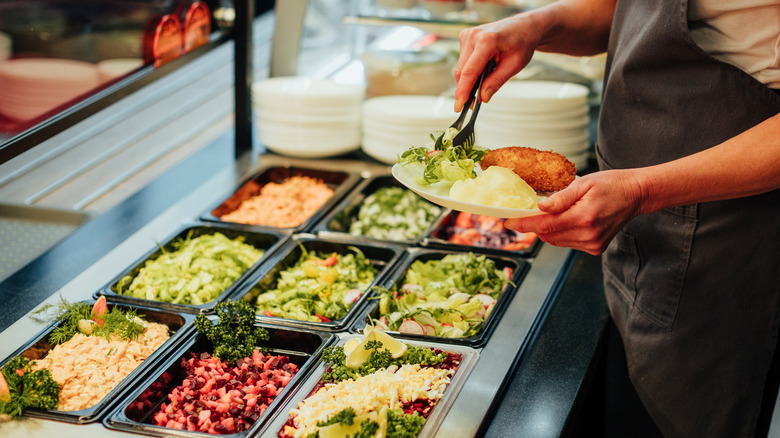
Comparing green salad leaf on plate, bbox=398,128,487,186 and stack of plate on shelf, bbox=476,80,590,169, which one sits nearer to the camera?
green salad leaf on plate, bbox=398,128,487,186

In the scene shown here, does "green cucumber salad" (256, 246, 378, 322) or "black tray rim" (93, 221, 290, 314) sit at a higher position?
"black tray rim" (93, 221, 290, 314)

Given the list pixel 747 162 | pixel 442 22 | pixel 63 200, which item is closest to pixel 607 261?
pixel 747 162

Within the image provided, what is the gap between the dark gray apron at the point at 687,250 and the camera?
163 centimetres

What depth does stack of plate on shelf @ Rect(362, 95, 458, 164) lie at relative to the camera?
8.85 feet

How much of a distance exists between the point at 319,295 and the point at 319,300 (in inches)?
0.6

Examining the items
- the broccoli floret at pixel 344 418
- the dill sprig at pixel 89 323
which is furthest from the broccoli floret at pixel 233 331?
the broccoli floret at pixel 344 418

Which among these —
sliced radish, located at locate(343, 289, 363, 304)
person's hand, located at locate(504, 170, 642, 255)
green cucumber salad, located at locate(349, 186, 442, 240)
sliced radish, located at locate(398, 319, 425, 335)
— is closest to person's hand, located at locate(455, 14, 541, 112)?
person's hand, located at locate(504, 170, 642, 255)

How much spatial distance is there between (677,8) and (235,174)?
1663 mm

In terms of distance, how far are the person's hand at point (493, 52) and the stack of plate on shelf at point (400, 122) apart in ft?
2.49

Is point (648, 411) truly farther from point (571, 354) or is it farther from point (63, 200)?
point (63, 200)

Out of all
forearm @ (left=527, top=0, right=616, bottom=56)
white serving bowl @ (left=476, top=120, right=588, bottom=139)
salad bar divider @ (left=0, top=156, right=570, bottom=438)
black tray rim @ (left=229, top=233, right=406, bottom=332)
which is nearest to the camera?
salad bar divider @ (left=0, top=156, right=570, bottom=438)

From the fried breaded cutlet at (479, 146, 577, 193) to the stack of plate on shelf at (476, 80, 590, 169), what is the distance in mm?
998

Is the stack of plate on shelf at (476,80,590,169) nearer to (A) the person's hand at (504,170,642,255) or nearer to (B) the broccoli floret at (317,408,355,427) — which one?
(A) the person's hand at (504,170,642,255)

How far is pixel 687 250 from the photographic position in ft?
5.73
